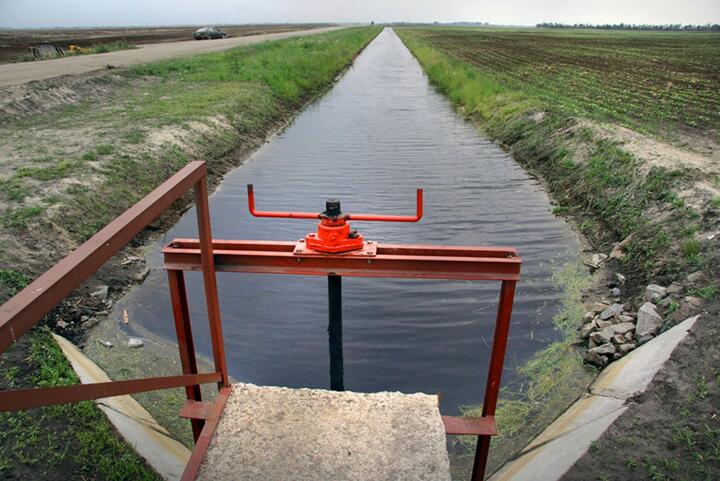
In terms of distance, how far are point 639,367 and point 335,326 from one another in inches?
103

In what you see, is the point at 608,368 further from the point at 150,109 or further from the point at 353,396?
the point at 150,109

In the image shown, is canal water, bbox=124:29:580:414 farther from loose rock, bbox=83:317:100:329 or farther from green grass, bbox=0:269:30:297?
green grass, bbox=0:269:30:297

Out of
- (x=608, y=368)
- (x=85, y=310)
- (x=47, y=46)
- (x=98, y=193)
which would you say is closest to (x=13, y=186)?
(x=98, y=193)

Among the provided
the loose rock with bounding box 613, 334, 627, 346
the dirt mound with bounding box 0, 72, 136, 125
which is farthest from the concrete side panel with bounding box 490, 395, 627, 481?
the dirt mound with bounding box 0, 72, 136, 125

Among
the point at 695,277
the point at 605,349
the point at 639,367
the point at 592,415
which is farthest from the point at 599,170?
the point at 592,415

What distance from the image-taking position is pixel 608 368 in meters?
5.48

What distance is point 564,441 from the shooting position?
165 inches

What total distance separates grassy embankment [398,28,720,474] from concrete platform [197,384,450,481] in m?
1.33

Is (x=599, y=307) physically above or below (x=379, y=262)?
below

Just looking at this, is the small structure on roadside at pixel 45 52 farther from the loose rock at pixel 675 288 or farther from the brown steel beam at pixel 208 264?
the loose rock at pixel 675 288

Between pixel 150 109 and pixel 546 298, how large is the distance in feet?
39.0

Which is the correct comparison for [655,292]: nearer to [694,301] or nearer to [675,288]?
[675,288]

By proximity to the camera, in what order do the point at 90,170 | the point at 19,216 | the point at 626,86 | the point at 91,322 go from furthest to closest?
the point at 626,86 < the point at 90,170 < the point at 19,216 < the point at 91,322

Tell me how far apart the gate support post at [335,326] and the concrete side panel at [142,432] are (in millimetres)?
1346
